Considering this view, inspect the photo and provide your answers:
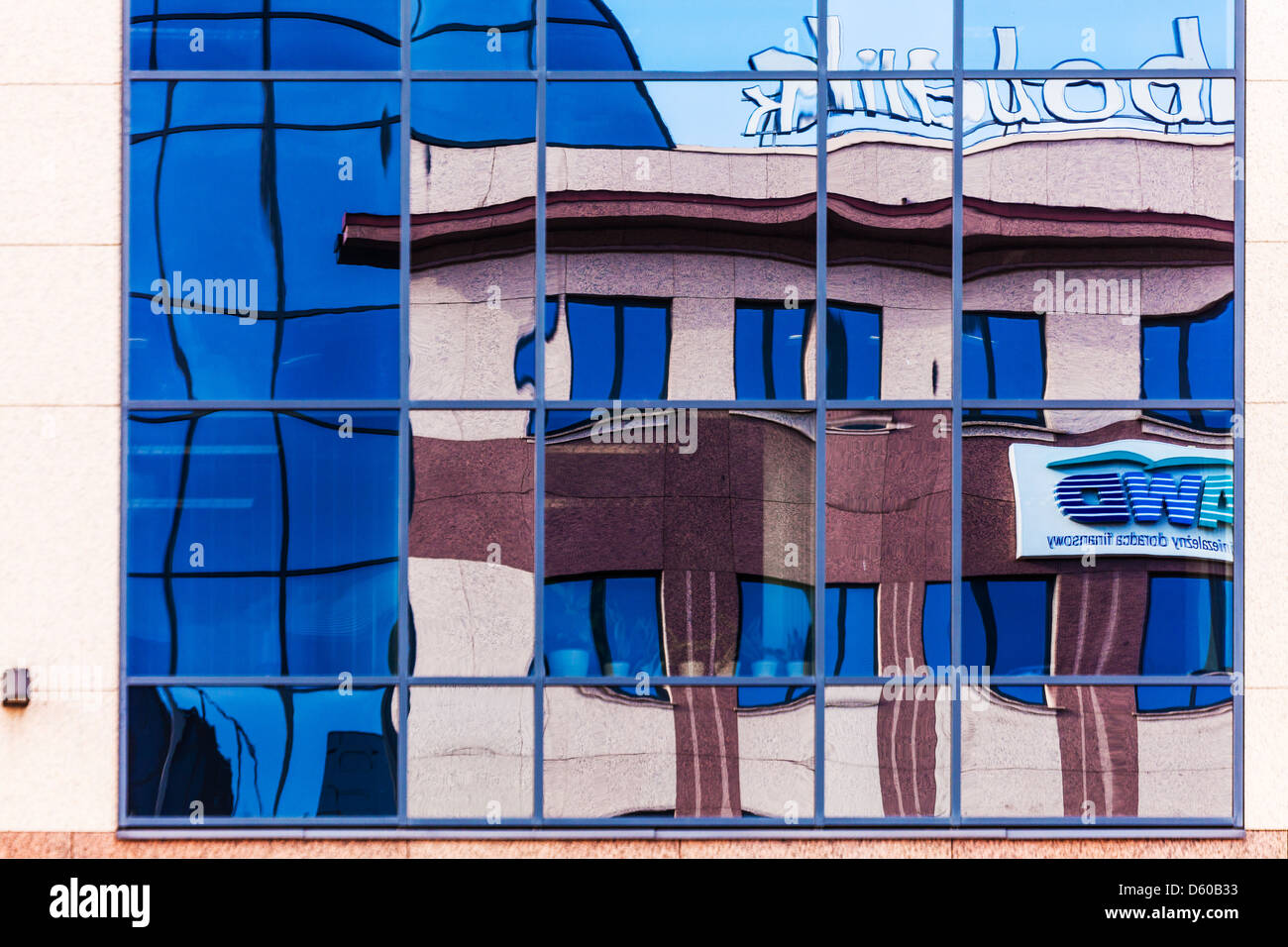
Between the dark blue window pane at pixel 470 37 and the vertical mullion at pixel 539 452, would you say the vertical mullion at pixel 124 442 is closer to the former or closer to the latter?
the dark blue window pane at pixel 470 37

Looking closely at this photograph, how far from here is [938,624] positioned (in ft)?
25.6

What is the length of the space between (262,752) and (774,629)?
3.67 meters

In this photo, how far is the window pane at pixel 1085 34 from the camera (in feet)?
25.8

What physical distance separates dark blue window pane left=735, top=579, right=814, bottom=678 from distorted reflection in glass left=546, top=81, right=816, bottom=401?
54.2 inches

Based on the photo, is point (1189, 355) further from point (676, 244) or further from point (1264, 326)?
point (676, 244)

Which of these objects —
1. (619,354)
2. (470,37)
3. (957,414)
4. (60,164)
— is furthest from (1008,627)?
(60,164)

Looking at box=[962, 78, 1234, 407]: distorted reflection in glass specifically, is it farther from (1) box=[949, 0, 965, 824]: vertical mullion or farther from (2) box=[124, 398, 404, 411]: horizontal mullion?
(2) box=[124, 398, 404, 411]: horizontal mullion

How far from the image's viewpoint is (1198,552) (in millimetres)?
7793

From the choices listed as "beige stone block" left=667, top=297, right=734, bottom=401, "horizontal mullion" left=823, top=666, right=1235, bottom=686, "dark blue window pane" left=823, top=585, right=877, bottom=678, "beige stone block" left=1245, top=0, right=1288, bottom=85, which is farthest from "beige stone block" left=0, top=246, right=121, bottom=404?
"beige stone block" left=1245, top=0, right=1288, bottom=85

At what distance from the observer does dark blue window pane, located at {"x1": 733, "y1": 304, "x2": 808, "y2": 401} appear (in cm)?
785
